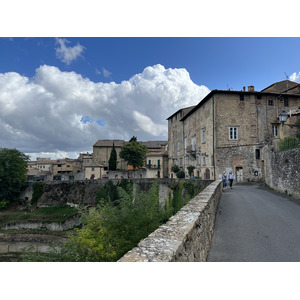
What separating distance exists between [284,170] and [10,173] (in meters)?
44.4

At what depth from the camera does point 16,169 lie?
41969 mm

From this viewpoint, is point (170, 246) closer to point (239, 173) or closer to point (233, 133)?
point (239, 173)

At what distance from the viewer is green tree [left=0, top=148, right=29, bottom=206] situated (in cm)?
4068

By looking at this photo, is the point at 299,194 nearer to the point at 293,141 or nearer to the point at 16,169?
the point at 293,141

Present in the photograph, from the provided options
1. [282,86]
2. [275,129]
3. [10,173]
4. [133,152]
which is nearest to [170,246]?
[275,129]

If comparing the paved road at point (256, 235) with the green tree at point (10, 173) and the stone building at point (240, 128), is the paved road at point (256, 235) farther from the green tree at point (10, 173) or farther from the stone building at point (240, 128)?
the green tree at point (10, 173)

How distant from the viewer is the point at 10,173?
4141 centimetres

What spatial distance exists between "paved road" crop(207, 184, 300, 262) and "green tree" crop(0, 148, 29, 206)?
142 feet

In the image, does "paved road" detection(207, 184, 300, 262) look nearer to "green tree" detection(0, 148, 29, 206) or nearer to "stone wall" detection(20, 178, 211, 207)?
"stone wall" detection(20, 178, 211, 207)

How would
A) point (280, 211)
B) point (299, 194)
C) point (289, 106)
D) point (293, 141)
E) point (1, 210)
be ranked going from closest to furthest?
point (280, 211) < point (299, 194) < point (293, 141) < point (289, 106) < point (1, 210)

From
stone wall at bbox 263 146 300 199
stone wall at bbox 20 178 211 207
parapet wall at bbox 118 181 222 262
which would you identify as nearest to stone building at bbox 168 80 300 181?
stone wall at bbox 263 146 300 199

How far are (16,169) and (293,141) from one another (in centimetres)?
4482

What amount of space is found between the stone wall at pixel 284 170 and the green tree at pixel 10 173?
4242 cm
